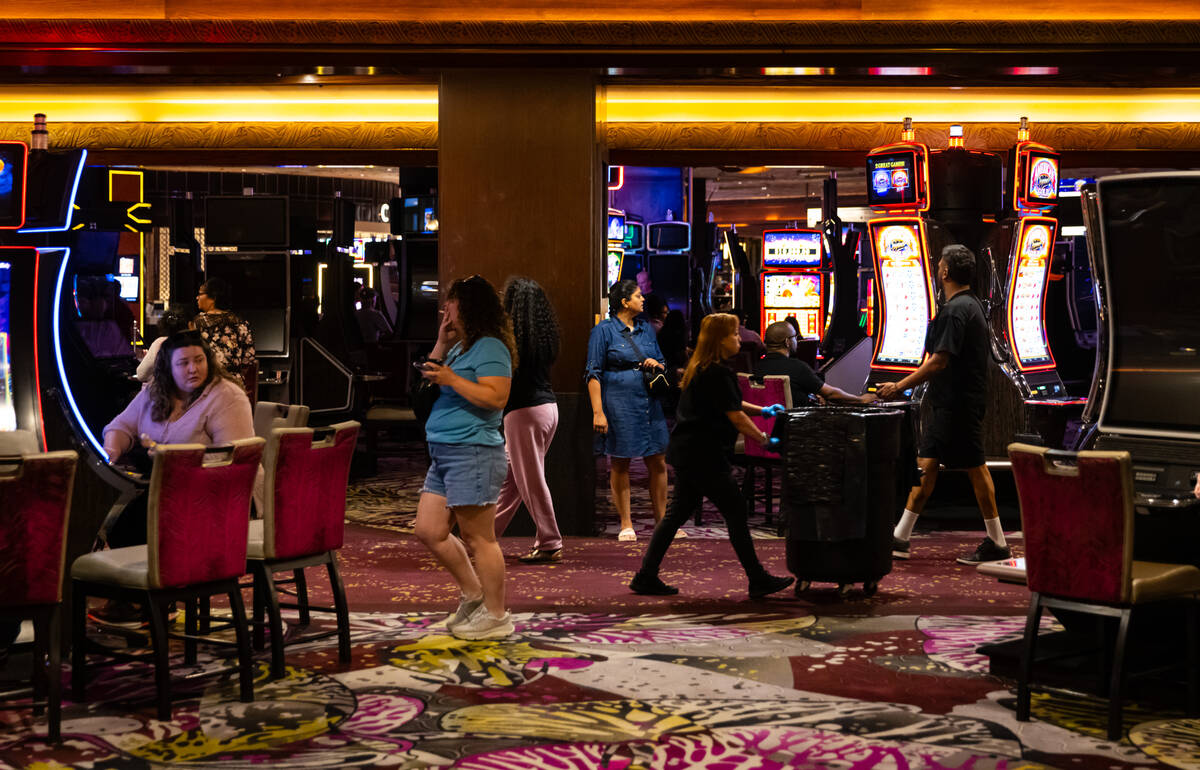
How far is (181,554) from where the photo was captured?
4.26 m

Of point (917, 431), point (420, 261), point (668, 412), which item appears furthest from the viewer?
point (668, 412)

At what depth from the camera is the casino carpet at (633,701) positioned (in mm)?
3834

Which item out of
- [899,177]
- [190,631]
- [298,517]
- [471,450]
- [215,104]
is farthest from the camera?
[215,104]

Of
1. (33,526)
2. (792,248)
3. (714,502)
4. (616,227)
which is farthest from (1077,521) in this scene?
(792,248)

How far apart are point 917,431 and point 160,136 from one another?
6.58 m

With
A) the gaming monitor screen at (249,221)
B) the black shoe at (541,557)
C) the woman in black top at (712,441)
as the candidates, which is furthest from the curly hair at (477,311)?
the gaming monitor screen at (249,221)

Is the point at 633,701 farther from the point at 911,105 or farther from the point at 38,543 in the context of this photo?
the point at 911,105

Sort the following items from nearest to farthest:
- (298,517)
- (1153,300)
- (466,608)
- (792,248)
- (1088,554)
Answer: (1088,554) → (1153,300) → (298,517) → (466,608) → (792,248)

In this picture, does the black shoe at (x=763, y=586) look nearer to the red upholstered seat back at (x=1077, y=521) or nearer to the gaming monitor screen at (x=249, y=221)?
the red upholstered seat back at (x=1077, y=521)

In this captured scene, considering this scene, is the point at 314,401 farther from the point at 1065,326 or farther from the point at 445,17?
the point at 1065,326

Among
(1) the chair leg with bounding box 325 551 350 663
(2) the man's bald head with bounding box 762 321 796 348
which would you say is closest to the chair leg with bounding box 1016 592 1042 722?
(1) the chair leg with bounding box 325 551 350 663

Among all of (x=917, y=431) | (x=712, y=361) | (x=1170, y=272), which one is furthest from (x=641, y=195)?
(x=1170, y=272)

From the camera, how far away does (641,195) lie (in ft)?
55.8

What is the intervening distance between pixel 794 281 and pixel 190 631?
13371 mm
